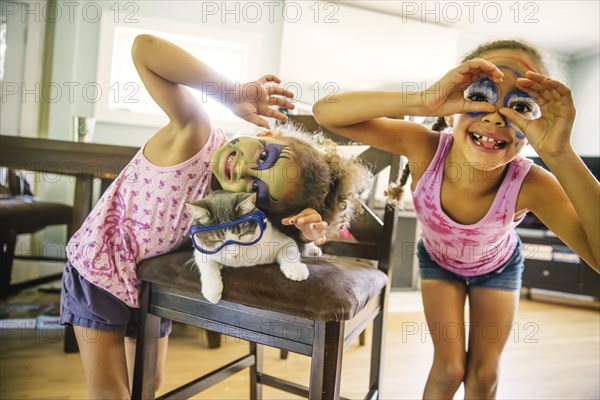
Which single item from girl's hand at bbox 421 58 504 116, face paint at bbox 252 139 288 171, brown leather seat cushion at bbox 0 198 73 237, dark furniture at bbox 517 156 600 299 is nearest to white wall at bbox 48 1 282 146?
brown leather seat cushion at bbox 0 198 73 237

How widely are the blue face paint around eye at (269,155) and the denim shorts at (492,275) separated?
508 millimetres

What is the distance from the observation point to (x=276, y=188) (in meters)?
Result: 0.66

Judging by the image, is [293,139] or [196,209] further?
[293,139]

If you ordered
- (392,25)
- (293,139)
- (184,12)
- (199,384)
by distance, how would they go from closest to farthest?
(293,139)
(199,384)
(184,12)
(392,25)

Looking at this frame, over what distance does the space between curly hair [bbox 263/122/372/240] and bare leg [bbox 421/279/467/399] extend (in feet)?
1.03

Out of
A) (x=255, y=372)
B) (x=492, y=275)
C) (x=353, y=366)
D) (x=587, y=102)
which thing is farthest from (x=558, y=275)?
(x=255, y=372)

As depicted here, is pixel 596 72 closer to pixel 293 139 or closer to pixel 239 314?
pixel 293 139

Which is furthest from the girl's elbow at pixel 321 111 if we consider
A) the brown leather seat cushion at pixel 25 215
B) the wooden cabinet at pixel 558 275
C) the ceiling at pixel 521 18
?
the wooden cabinet at pixel 558 275

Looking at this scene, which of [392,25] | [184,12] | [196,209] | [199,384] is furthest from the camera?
[392,25]

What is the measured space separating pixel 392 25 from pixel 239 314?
8.35 feet

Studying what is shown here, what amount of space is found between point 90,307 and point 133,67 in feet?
6.86

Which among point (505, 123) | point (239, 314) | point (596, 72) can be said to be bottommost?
point (239, 314)

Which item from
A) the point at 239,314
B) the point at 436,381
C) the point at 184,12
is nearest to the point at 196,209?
the point at 239,314

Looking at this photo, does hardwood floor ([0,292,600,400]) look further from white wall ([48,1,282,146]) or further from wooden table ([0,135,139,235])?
white wall ([48,1,282,146])
